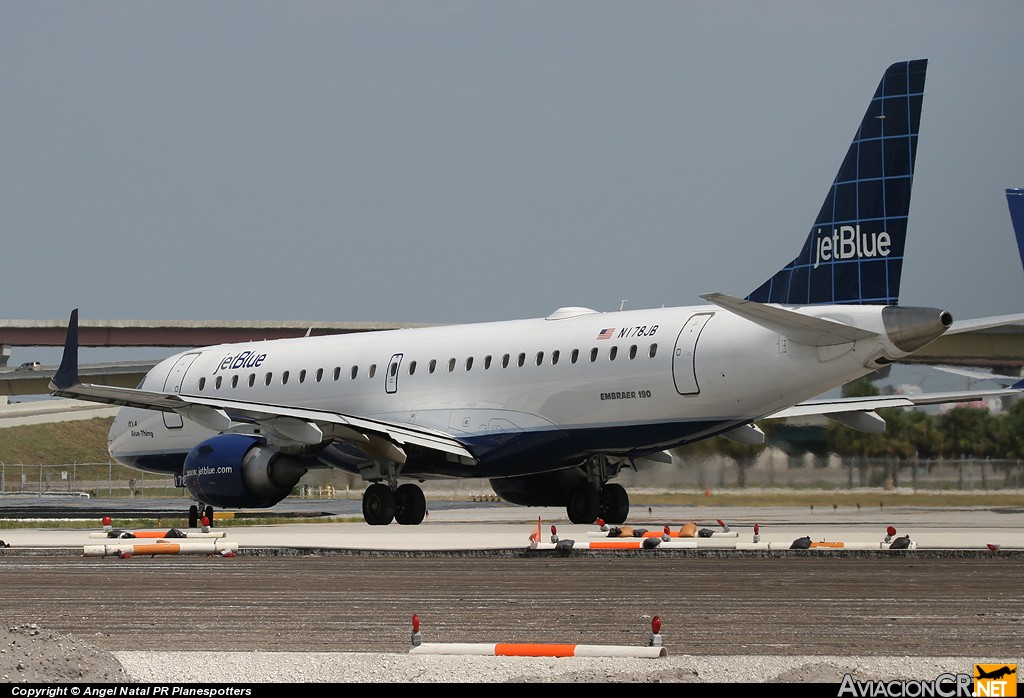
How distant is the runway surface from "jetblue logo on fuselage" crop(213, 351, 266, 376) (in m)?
8.50

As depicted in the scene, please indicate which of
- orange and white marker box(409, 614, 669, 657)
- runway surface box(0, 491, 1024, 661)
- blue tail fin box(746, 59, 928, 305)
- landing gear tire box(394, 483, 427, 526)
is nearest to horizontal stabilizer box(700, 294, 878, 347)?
blue tail fin box(746, 59, 928, 305)

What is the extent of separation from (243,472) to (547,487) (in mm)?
6121

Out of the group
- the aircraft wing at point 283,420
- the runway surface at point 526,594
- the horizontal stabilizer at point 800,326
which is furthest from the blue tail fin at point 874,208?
the aircraft wing at point 283,420

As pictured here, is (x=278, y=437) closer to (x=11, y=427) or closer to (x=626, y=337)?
(x=626, y=337)

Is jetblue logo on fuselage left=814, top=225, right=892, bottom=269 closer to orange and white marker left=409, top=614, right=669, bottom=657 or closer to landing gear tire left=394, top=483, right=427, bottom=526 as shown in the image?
landing gear tire left=394, top=483, right=427, bottom=526

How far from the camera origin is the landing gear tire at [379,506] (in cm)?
3073

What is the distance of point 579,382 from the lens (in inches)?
1131

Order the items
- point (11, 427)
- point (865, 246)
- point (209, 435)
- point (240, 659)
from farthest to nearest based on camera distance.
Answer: point (11, 427) → point (209, 435) → point (865, 246) → point (240, 659)

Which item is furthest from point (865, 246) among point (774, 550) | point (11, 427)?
point (11, 427)

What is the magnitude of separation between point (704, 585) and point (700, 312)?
37.0 feet

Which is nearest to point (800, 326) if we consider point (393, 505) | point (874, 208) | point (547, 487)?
point (874, 208)

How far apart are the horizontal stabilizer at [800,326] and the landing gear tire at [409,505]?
8.41 meters

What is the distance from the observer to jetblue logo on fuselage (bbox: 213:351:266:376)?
35.0m

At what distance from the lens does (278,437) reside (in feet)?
98.4
